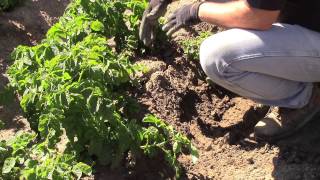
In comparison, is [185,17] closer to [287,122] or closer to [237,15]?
[237,15]

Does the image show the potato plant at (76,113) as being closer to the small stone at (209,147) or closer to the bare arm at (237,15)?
the small stone at (209,147)

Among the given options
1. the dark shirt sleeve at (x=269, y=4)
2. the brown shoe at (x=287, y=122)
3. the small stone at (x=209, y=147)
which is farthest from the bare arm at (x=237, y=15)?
the small stone at (x=209, y=147)

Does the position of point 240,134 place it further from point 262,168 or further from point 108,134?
point 108,134

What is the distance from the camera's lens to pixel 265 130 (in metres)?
3.14

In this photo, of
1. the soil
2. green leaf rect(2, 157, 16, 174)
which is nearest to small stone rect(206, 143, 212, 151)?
the soil

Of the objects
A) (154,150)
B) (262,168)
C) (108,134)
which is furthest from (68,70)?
(262,168)

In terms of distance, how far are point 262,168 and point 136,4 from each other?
1371 millimetres

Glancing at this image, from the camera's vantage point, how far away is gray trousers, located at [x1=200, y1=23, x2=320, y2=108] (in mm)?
2779

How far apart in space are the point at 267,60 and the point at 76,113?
106 cm

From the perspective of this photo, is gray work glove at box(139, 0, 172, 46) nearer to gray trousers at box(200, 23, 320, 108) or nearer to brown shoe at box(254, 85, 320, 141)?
gray trousers at box(200, 23, 320, 108)

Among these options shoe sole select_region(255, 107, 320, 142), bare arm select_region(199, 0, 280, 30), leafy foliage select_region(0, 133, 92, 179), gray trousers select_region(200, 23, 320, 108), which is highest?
bare arm select_region(199, 0, 280, 30)

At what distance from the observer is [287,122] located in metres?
3.15

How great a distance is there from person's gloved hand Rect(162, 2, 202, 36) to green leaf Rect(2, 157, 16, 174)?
4.04 ft

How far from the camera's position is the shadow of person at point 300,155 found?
293cm
